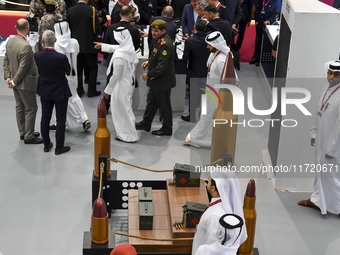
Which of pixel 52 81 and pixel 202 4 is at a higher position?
pixel 202 4

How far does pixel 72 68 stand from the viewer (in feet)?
22.8

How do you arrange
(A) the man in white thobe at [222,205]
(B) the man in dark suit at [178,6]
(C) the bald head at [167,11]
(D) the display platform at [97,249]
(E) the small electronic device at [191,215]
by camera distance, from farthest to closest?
(B) the man in dark suit at [178,6]
(C) the bald head at [167,11]
(E) the small electronic device at [191,215]
(D) the display platform at [97,249]
(A) the man in white thobe at [222,205]

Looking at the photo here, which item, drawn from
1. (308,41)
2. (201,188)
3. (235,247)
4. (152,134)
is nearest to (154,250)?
(201,188)

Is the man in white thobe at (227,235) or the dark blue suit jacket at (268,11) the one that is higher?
the dark blue suit jacket at (268,11)

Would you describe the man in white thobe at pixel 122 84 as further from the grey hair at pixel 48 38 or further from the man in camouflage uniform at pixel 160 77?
the grey hair at pixel 48 38

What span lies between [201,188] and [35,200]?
77.7 inches

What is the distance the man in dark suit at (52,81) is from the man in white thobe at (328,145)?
307 cm

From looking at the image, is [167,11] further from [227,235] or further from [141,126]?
[227,235]

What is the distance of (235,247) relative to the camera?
3.10 m

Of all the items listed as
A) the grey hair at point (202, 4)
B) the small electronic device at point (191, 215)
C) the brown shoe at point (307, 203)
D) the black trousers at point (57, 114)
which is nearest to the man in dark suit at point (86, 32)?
the grey hair at point (202, 4)

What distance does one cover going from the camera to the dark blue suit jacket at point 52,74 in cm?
602

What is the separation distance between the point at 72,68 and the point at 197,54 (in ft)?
5.90

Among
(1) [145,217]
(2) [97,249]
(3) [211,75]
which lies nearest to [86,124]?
(3) [211,75]

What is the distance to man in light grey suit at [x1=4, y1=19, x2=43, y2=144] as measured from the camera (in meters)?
6.37
